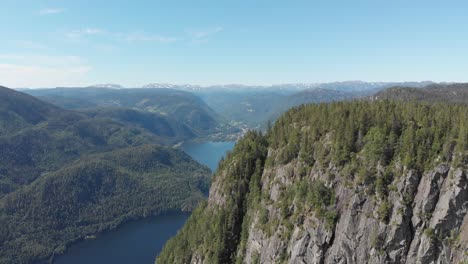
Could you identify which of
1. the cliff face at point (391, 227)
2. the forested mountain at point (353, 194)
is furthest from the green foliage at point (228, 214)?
the cliff face at point (391, 227)

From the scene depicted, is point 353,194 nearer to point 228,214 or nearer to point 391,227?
point 391,227

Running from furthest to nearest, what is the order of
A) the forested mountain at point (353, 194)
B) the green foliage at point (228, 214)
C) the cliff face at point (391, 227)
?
1. the green foliage at point (228, 214)
2. the forested mountain at point (353, 194)
3. the cliff face at point (391, 227)

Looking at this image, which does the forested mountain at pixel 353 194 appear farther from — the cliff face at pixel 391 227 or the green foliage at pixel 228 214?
the green foliage at pixel 228 214

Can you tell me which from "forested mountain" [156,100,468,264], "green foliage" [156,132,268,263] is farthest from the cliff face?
"green foliage" [156,132,268,263]

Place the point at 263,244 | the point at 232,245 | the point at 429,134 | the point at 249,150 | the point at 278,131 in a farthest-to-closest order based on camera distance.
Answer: the point at 249,150, the point at 278,131, the point at 232,245, the point at 263,244, the point at 429,134

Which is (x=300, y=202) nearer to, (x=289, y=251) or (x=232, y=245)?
(x=289, y=251)

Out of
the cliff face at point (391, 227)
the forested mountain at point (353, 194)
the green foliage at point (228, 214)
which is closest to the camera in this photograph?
the cliff face at point (391, 227)

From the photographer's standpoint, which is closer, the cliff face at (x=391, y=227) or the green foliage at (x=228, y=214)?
the cliff face at (x=391, y=227)

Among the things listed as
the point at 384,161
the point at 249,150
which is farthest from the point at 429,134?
the point at 249,150
